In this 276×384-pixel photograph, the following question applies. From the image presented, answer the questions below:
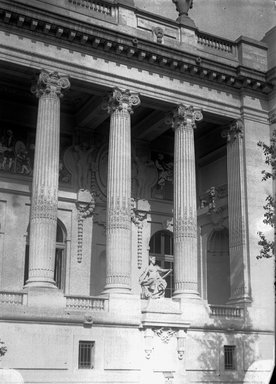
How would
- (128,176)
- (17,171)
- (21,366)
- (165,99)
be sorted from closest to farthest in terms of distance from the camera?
(21,366)
(128,176)
(165,99)
(17,171)

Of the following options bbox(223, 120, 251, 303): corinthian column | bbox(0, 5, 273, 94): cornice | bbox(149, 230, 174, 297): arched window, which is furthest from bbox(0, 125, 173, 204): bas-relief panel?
bbox(0, 5, 273, 94): cornice

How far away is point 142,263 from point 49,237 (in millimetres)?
9703

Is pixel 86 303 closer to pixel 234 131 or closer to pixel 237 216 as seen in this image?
pixel 237 216

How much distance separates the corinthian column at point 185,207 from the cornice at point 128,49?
209 centimetres

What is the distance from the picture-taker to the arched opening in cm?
3189

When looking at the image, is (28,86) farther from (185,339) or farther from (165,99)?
(185,339)

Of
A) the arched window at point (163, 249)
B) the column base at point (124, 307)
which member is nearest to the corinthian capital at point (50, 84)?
the column base at point (124, 307)

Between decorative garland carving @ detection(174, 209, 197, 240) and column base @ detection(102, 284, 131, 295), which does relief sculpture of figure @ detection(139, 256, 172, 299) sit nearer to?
column base @ detection(102, 284, 131, 295)

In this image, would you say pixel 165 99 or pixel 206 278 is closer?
pixel 165 99

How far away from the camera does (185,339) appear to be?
2347 cm

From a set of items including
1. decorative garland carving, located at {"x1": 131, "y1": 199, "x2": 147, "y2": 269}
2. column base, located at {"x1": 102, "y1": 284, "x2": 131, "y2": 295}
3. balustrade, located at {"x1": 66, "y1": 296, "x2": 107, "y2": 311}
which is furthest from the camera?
decorative garland carving, located at {"x1": 131, "y1": 199, "x2": 147, "y2": 269}

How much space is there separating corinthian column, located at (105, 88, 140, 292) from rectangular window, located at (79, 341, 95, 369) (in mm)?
2465

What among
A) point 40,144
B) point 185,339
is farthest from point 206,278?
point 40,144

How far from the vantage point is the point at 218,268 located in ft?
106
